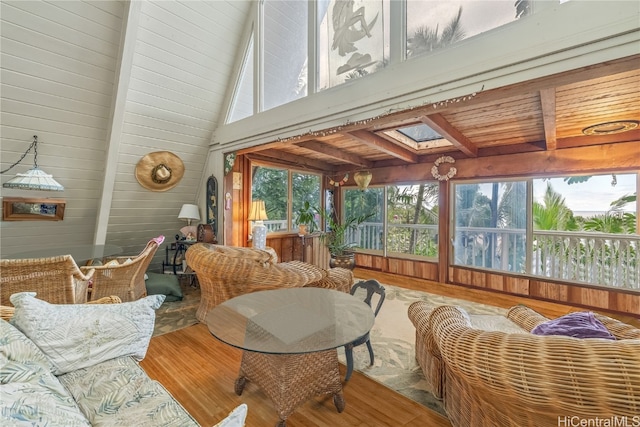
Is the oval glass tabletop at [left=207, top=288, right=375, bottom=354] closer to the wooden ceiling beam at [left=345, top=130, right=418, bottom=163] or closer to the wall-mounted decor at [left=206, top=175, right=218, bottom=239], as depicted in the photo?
the wooden ceiling beam at [left=345, top=130, right=418, bottom=163]

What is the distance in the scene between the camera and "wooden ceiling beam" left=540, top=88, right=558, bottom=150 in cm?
206

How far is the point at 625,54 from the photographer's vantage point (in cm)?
143

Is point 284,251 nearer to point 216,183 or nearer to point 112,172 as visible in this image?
point 216,183

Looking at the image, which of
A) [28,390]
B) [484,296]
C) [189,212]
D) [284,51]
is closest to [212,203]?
[189,212]

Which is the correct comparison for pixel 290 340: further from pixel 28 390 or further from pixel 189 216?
pixel 189 216

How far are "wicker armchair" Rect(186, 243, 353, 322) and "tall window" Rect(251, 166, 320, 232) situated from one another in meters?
2.11

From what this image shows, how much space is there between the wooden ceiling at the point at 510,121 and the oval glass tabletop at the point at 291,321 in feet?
5.49

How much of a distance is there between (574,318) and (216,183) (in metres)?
4.13

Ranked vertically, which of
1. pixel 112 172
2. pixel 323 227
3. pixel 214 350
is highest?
pixel 112 172

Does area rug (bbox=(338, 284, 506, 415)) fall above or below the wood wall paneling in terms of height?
below

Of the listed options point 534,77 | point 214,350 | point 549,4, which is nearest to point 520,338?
point 534,77

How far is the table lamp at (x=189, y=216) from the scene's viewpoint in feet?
13.7

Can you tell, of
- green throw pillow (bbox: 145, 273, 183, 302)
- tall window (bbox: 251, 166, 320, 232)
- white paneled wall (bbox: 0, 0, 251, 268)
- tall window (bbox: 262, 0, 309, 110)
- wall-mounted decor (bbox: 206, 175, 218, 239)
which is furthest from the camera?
tall window (bbox: 251, 166, 320, 232)

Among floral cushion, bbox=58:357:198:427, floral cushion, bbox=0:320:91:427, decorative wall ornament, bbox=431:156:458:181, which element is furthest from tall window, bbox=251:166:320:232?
floral cushion, bbox=0:320:91:427
